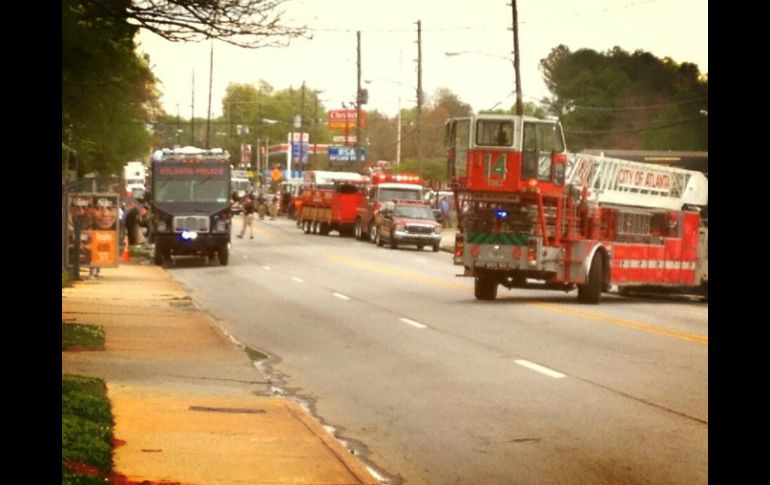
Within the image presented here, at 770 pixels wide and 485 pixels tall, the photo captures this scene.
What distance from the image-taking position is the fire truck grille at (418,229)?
61.8 metres

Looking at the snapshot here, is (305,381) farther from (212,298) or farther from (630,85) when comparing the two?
(630,85)

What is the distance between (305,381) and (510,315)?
412 inches

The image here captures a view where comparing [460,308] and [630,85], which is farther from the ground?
[630,85]

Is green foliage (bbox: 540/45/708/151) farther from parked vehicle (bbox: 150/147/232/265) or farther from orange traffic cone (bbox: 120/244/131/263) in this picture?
orange traffic cone (bbox: 120/244/131/263)

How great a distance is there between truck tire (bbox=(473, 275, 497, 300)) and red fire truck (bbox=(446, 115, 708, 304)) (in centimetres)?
2

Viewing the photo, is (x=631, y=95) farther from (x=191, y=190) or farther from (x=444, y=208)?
(x=191, y=190)

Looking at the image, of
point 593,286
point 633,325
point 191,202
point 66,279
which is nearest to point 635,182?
point 593,286

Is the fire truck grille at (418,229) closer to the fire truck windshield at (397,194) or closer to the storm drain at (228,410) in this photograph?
the fire truck windshield at (397,194)

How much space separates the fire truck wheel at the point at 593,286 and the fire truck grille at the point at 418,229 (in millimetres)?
29754

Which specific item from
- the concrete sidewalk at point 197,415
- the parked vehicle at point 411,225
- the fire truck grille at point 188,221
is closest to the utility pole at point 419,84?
the parked vehicle at point 411,225

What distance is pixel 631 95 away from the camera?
70.9 meters

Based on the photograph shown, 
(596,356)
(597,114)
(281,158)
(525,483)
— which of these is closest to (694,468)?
(525,483)

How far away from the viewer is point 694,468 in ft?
39.7

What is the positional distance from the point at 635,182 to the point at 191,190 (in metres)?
17.1
